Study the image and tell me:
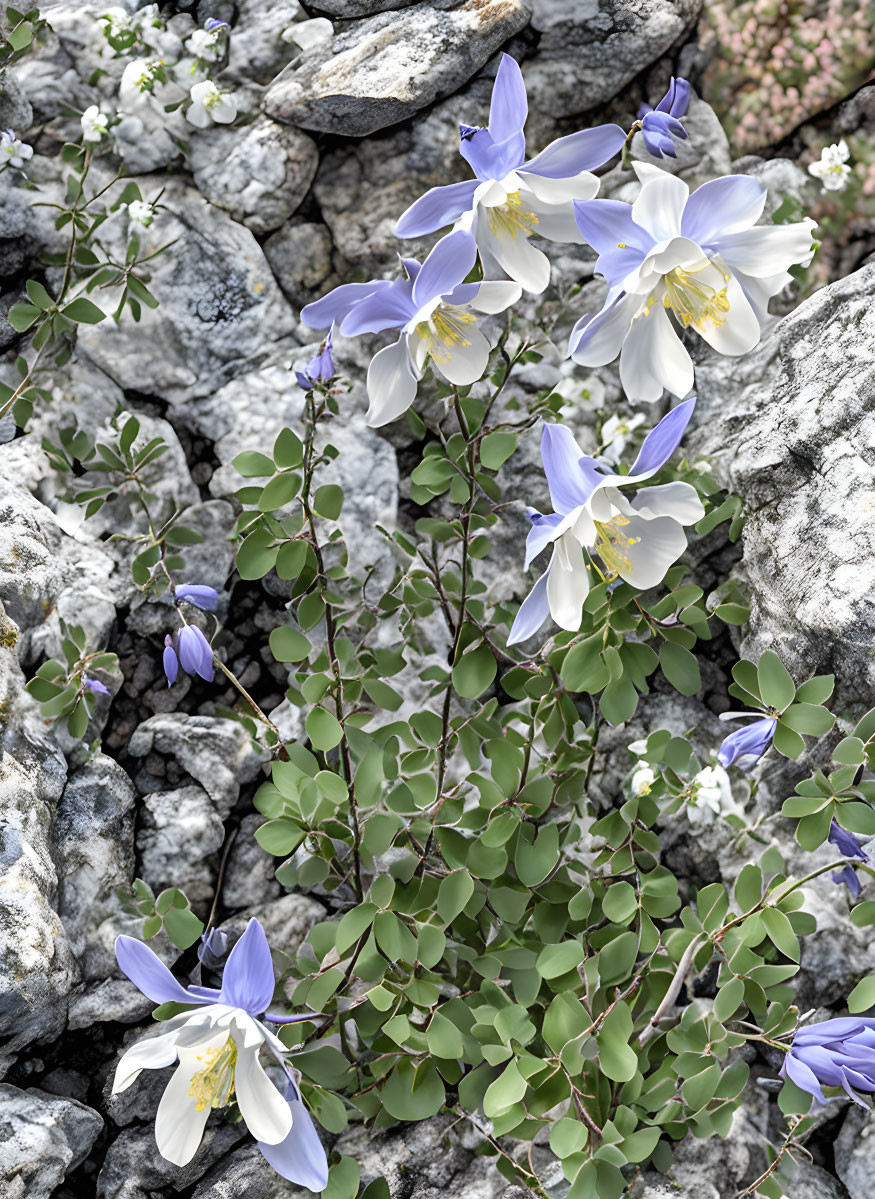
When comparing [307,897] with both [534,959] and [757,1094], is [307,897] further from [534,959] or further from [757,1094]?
[757,1094]

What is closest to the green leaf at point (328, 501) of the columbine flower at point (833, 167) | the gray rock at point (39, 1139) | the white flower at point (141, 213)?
the white flower at point (141, 213)

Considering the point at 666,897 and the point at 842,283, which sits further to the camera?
the point at 842,283

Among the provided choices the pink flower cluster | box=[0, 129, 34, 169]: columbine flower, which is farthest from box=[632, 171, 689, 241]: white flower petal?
box=[0, 129, 34, 169]: columbine flower

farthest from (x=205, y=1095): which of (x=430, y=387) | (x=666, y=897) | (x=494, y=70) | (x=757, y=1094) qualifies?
(x=494, y=70)

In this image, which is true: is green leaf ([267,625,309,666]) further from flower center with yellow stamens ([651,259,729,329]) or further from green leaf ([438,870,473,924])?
flower center with yellow stamens ([651,259,729,329])

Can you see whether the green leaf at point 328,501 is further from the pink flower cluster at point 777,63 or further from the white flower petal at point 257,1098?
the pink flower cluster at point 777,63

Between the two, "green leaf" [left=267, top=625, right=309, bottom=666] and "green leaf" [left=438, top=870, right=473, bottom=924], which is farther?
"green leaf" [left=267, top=625, right=309, bottom=666]
